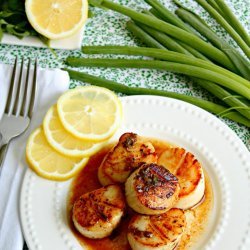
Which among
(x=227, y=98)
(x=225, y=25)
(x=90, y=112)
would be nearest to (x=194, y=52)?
(x=225, y=25)

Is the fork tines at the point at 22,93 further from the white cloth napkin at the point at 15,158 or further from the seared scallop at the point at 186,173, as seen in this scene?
the seared scallop at the point at 186,173

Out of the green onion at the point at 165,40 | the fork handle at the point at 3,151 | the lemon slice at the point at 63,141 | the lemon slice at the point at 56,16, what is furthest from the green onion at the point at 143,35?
the fork handle at the point at 3,151

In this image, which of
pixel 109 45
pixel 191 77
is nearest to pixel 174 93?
pixel 191 77

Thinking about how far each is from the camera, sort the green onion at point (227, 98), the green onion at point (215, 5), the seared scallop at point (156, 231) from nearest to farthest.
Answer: the seared scallop at point (156, 231), the green onion at point (227, 98), the green onion at point (215, 5)

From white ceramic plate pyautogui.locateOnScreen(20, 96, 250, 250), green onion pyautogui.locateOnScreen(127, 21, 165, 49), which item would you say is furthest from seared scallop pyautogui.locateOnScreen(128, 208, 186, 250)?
green onion pyautogui.locateOnScreen(127, 21, 165, 49)

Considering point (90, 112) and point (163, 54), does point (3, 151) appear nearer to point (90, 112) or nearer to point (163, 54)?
point (90, 112)

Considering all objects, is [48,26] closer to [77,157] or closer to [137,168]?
[77,157]
